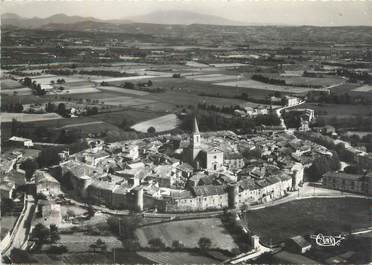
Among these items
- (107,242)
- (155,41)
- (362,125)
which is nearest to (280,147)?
(362,125)

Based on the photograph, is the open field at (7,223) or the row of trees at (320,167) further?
the row of trees at (320,167)

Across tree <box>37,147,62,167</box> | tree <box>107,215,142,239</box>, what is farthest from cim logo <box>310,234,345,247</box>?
tree <box>37,147,62,167</box>

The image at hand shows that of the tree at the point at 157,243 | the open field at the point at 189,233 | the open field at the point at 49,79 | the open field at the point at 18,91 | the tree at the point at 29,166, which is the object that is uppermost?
the open field at the point at 49,79

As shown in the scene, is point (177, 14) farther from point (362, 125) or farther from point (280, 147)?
point (362, 125)

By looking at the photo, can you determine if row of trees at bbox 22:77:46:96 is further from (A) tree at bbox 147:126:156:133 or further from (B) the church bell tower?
(B) the church bell tower

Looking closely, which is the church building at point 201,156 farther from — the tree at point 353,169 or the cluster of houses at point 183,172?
the tree at point 353,169

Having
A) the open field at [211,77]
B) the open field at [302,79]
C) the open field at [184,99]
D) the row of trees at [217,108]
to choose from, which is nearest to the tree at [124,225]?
the open field at [184,99]

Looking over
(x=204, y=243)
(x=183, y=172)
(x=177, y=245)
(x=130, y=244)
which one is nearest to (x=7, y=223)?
(x=130, y=244)
